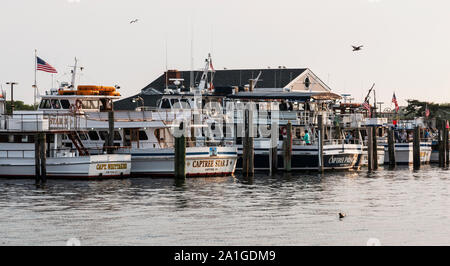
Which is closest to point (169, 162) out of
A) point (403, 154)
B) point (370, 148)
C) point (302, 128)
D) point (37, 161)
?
point (37, 161)

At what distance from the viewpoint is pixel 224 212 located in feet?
103

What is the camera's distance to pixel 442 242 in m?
25.2

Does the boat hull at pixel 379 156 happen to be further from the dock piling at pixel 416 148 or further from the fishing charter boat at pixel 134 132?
the fishing charter boat at pixel 134 132

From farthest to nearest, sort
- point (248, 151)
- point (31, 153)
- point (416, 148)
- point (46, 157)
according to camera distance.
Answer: point (416, 148) < point (248, 151) < point (31, 153) < point (46, 157)

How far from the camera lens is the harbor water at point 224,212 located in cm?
2584

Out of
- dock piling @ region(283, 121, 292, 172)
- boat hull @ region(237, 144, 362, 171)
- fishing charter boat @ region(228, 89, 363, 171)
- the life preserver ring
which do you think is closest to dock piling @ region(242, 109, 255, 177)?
dock piling @ region(283, 121, 292, 172)

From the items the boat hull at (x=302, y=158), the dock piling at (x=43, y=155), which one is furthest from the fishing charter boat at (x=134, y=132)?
the dock piling at (x=43, y=155)

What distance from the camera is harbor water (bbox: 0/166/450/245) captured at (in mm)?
25844

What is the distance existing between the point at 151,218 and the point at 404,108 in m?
82.8

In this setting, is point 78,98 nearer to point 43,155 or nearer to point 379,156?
point 43,155

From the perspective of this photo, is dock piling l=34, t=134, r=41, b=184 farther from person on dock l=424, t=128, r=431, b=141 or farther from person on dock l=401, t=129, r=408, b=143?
person on dock l=424, t=128, r=431, b=141

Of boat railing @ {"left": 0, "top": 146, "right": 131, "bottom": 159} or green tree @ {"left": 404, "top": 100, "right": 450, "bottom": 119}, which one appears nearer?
boat railing @ {"left": 0, "top": 146, "right": 131, "bottom": 159}
